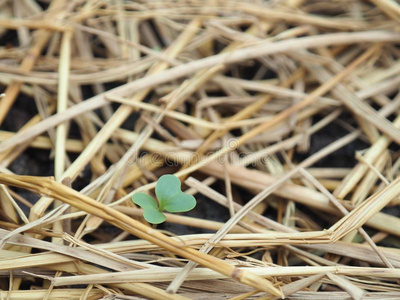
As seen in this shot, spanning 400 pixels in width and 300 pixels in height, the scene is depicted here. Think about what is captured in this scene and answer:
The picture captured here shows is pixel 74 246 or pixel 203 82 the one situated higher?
pixel 203 82

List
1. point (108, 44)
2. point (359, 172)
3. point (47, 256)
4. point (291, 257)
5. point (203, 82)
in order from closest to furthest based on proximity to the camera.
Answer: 1. point (47, 256)
2. point (291, 257)
3. point (359, 172)
4. point (203, 82)
5. point (108, 44)

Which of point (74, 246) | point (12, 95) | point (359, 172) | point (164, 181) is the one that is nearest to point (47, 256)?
point (74, 246)

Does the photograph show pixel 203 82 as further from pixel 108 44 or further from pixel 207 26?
pixel 108 44

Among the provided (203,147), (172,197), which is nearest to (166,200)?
(172,197)
